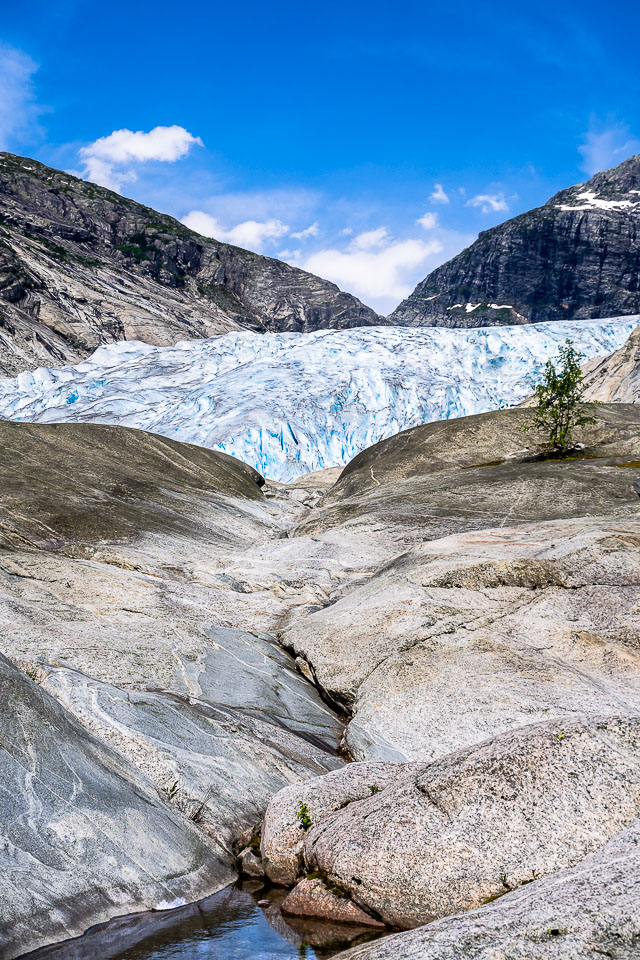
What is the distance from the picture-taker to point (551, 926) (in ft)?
16.8

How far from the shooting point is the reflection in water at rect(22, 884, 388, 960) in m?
6.89

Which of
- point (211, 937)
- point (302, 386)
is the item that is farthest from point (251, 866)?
point (302, 386)

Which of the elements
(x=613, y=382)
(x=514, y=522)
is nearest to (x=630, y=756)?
(x=514, y=522)

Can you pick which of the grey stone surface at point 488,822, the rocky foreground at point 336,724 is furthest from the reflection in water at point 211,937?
the grey stone surface at point 488,822

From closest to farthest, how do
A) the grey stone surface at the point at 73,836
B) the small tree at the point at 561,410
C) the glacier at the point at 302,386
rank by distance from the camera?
the grey stone surface at the point at 73,836 < the small tree at the point at 561,410 < the glacier at the point at 302,386

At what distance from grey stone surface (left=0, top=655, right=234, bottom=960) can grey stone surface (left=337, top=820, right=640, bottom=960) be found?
292 centimetres

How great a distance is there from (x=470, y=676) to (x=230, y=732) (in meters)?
5.09

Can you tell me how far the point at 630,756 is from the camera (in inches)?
321

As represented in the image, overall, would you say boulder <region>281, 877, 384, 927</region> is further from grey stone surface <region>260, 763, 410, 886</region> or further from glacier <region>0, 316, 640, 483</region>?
glacier <region>0, 316, 640, 483</region>

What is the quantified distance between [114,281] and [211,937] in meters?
144

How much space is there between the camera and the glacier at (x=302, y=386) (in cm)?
7050

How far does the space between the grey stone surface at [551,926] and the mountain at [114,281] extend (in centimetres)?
10614

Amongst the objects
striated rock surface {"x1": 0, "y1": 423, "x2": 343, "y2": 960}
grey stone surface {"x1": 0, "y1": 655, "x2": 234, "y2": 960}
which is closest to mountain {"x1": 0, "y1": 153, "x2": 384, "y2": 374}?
striated rock surface {"x1": 0, "y1": 423, "x2": 343, "y2": 960}

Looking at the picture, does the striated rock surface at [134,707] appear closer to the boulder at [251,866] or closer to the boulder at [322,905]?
the boulder at [251,866]
